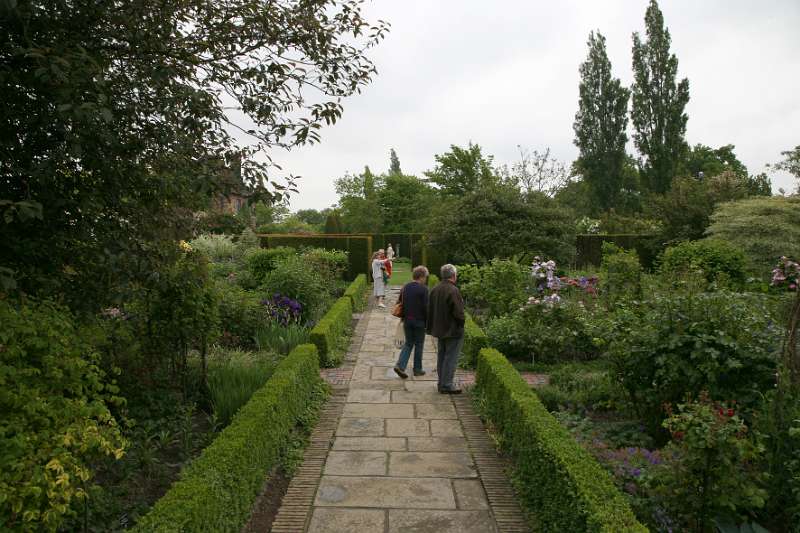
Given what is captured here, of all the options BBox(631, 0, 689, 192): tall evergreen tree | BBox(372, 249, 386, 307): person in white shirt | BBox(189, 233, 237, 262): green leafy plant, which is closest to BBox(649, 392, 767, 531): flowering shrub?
BBox(372, 249, 386, 307): person in white shirt

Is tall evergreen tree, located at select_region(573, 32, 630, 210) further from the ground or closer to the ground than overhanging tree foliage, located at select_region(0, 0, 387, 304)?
further from the ground

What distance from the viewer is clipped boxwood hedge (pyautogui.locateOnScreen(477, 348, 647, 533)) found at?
3020 mm

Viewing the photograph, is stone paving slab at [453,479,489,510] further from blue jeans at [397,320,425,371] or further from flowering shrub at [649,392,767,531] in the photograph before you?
blue jeans at [397,320,425,371]

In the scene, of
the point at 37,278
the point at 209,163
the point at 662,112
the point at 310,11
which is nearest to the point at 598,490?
the point at 209,163

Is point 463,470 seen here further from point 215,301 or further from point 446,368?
point 215,301

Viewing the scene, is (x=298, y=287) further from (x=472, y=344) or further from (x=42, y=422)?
(x=42, y=422)

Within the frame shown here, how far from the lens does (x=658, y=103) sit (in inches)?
1410

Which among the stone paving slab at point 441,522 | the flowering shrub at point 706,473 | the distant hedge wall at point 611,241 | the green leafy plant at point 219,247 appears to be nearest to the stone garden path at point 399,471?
the stone paving slab at point 441,522

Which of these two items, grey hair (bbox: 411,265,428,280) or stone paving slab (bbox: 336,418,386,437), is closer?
stone paving slab (bbox: 336,418,386,437)

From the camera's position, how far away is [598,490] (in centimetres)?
321

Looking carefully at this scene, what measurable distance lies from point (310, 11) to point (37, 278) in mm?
2876

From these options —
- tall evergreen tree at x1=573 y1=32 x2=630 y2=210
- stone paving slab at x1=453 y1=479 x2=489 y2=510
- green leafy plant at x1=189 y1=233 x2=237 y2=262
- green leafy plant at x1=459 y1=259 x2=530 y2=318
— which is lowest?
stone paving slab at x1=453 y1=479 x2=489 y2=510

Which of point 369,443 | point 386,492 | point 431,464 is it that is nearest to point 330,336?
point 369,443

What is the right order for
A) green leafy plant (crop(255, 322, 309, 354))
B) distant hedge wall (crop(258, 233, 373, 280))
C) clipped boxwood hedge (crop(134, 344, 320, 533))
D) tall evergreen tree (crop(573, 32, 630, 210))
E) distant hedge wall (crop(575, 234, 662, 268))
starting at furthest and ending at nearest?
tall evergreen tree (crop(573, 32, 630, 210))
distant hedge wall (crop(575, 234, 662, 268))
distant hedge wall (crop(258, 233, 373, 280))
green leafy plant (crop(255, 322, 309, 354))
clipped boxwood hedge (crop(134, 344, 320, 533))
